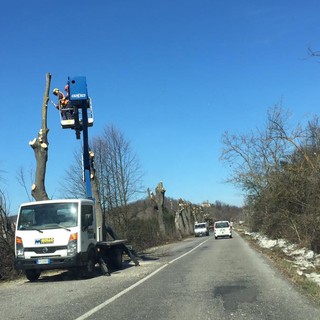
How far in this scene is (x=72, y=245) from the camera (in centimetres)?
1426

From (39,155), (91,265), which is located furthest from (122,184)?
(91,265)

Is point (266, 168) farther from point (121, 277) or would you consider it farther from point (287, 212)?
point (121, 277)

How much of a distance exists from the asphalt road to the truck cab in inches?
26.0

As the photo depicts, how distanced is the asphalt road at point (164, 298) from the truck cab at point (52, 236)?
2.16ft

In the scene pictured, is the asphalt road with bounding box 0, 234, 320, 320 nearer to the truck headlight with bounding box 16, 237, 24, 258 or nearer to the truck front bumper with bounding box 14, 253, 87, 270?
the truck front bumper with bounding box 14, 253, 87, 270

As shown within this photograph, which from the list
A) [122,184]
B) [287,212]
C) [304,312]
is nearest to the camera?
[304,312]

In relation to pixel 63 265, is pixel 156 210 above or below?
above

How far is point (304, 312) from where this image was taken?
8.28 meters

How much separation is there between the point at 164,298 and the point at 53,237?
5376 mm

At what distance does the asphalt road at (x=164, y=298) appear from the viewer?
8398mm

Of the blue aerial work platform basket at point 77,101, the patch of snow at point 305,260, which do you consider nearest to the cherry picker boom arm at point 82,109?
the blue aerial work platform basket at point 77,101

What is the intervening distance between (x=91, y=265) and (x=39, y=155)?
20.1ft

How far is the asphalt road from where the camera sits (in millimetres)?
8398

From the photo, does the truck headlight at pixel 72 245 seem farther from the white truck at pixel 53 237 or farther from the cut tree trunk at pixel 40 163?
the cut tree trunk at pixel 40 163
